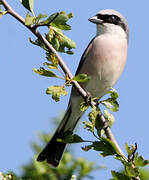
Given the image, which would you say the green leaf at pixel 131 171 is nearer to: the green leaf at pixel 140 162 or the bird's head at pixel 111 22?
the green leaf at pixel 140 162

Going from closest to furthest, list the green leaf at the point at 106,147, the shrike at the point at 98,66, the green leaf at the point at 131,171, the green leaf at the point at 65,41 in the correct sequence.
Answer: the green leaf at the point at 131,171
the green leaf at the point at 106,147
the green leaf at the point at 65,41
the shrike at the point at 98,66

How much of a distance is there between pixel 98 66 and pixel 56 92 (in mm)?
1950

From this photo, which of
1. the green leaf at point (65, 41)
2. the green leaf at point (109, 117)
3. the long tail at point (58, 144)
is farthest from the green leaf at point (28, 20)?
the long tail at point (58, 144)

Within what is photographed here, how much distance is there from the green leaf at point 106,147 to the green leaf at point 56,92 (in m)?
0.46

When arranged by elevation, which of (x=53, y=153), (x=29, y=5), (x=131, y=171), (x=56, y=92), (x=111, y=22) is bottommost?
(x=53, y=153)

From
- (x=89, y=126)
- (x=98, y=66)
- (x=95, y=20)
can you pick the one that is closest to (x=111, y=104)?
(x=89, y=126)

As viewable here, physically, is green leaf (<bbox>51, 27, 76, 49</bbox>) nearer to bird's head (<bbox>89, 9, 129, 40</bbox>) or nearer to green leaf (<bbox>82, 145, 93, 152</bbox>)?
green leaf (<bbox>82, 145, 93, 152</bbox>)

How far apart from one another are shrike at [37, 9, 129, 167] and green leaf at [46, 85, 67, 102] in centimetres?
182

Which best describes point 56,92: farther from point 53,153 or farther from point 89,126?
point 53,153

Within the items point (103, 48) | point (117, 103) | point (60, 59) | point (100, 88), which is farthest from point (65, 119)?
point (60, 59)

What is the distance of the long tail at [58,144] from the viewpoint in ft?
14.2

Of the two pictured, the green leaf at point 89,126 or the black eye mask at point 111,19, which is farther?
the black eye mask at point 111,19

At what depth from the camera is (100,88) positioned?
4.54 m

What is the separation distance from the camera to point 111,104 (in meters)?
3.02
